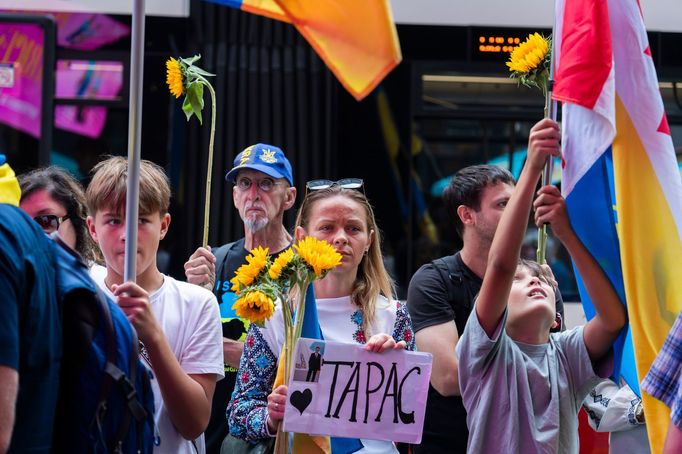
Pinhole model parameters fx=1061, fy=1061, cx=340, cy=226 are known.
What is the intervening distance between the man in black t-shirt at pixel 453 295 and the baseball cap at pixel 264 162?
0.87m

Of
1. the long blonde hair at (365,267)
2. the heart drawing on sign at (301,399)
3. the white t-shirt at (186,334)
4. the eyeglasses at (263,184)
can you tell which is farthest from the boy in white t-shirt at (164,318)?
→ the eyeglasses at (263,184)

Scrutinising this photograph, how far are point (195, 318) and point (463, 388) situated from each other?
0.92 meters

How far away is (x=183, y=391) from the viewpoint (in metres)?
3.13

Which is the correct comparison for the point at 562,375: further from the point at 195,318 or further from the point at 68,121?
the point at 68,121

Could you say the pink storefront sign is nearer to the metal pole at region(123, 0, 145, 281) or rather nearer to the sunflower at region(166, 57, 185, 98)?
the sunflower at region(166, 57, 185, 98)

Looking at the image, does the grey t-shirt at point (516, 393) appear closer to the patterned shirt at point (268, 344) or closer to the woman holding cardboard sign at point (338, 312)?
the woman holding cardboard sign at point (338, 312)

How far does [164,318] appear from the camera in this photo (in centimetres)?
340

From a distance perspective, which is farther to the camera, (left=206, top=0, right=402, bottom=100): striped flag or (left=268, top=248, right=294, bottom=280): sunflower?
(left=268, top=248, right=294, bottom=280): sunflower

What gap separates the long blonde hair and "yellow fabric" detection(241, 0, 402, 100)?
1.22 meters

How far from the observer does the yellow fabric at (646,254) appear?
3.33 meters

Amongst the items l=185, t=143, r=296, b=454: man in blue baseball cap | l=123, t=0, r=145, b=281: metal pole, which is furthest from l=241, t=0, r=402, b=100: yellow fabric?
l=185, t=143, r=296, b=454: man in blue baseball cap

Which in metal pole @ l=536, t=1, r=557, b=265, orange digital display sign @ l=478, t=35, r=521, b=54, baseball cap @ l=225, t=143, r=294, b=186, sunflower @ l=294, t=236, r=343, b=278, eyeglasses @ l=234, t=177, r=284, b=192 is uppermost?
orange digital display sign @ l=478, t=35, r=521, b=54

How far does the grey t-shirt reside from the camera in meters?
3.43

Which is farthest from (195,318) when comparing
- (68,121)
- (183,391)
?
(68,121)
